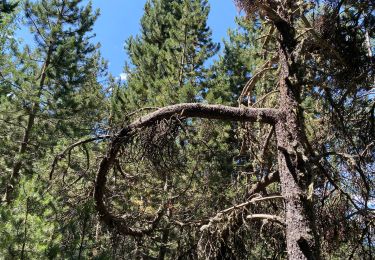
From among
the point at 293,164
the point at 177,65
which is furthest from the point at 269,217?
the point at 177,65

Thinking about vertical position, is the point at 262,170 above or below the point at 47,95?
below

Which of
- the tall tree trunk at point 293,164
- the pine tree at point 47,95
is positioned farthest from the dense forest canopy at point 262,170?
the pine tree at point 47,95

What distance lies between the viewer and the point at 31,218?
3.57m

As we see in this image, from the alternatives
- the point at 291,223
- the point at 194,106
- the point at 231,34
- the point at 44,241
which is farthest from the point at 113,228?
the point at 231,34

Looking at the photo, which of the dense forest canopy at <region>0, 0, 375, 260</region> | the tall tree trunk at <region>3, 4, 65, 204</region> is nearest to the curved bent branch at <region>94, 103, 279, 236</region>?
the dense forest canopy at <region>0, 0, 375, 260</region>

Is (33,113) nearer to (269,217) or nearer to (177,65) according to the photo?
(177,65)

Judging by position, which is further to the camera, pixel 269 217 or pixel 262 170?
pixel 262 170

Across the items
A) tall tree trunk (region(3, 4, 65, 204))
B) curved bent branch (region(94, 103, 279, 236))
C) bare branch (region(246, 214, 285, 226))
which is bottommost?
bare branch (region(246, 214, 285, 226))

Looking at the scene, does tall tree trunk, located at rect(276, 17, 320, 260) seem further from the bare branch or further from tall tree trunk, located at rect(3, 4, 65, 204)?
tall tree trunk, located at rect(3, 4, 65, 204)

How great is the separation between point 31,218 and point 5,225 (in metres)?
0.22

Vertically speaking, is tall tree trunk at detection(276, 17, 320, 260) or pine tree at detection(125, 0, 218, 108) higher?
pine tree at detection(125, 0, 218, 108)

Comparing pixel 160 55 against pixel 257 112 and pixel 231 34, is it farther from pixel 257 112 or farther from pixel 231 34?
pixel 257 112

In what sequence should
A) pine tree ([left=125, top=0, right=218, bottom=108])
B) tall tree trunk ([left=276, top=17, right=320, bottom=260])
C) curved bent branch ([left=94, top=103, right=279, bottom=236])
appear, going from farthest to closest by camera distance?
pine tree ([left=125, top=0, right=218, bottom=108])
curved bent branch ([left=94, top=103, right=279, bottom=236])
tall tree trunk ([left=276, top=17, right=320, bottom=260])

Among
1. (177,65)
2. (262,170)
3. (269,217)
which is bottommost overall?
(269,217)
